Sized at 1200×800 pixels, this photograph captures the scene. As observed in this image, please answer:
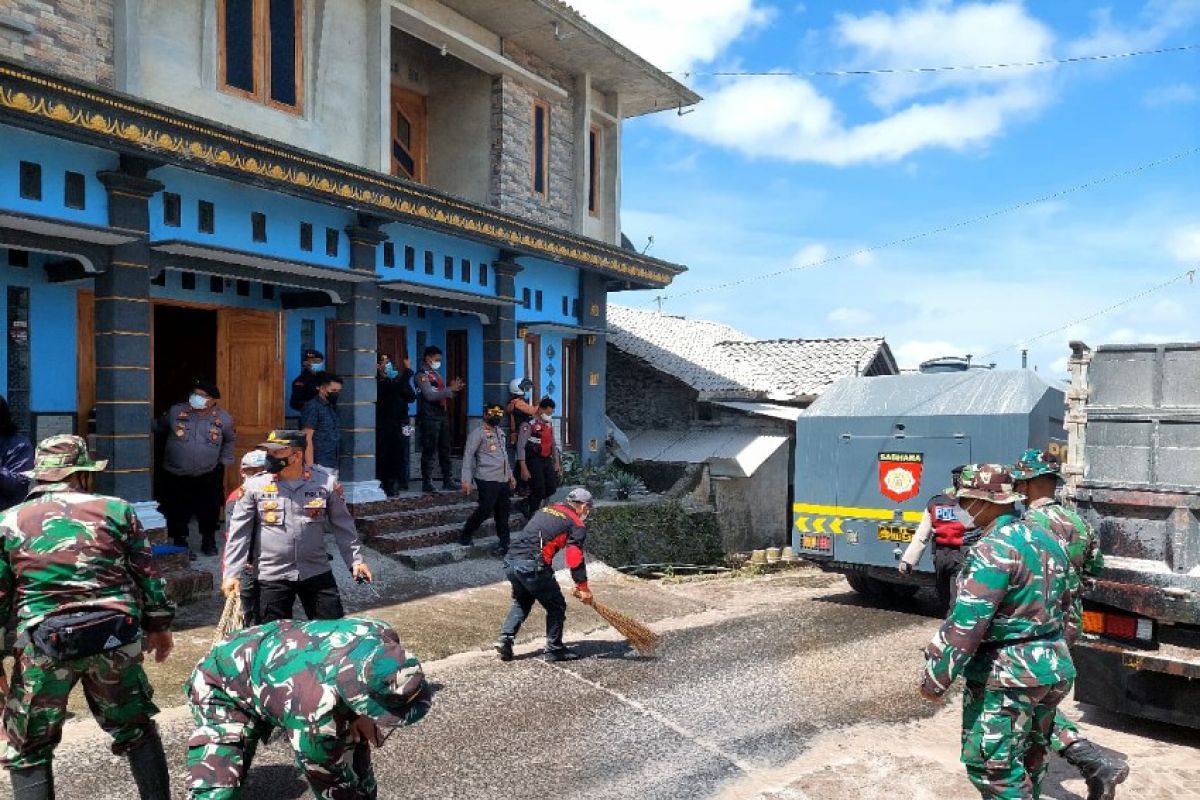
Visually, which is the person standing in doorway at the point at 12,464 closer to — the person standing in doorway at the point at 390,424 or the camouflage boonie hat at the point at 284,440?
the camouflage boonie hat at the point at 284,440

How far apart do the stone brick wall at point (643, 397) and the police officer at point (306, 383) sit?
8810 mm

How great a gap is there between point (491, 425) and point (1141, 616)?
6817 mm

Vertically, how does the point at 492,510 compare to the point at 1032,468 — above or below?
below

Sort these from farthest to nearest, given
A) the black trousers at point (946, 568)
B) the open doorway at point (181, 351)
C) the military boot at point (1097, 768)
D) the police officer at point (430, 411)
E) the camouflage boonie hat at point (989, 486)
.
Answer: the police officer at point (430, 411) → the open doorway at point (181, 351) → the black trousers at point (946, 568) → the military boot at point (1097, 768) → the camouflage boonie hat at point (989, 486)

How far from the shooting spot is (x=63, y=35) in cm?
786

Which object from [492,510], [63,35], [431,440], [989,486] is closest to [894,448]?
[492,510]

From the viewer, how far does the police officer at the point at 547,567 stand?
7.20m

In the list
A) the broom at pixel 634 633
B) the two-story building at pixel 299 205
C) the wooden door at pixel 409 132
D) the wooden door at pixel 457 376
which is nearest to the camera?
the broom at pixel 634 633

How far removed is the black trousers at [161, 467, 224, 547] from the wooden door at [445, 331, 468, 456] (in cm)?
522

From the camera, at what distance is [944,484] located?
892 centimetres

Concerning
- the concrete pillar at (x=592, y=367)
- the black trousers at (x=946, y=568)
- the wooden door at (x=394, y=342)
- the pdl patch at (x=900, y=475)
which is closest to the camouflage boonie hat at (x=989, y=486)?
the black trousers at (x=946, y=568)

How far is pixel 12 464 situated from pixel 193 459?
9.24 feet

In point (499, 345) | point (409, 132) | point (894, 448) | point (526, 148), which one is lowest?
point (894, 448)

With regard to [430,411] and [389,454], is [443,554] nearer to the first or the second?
[389,454]
